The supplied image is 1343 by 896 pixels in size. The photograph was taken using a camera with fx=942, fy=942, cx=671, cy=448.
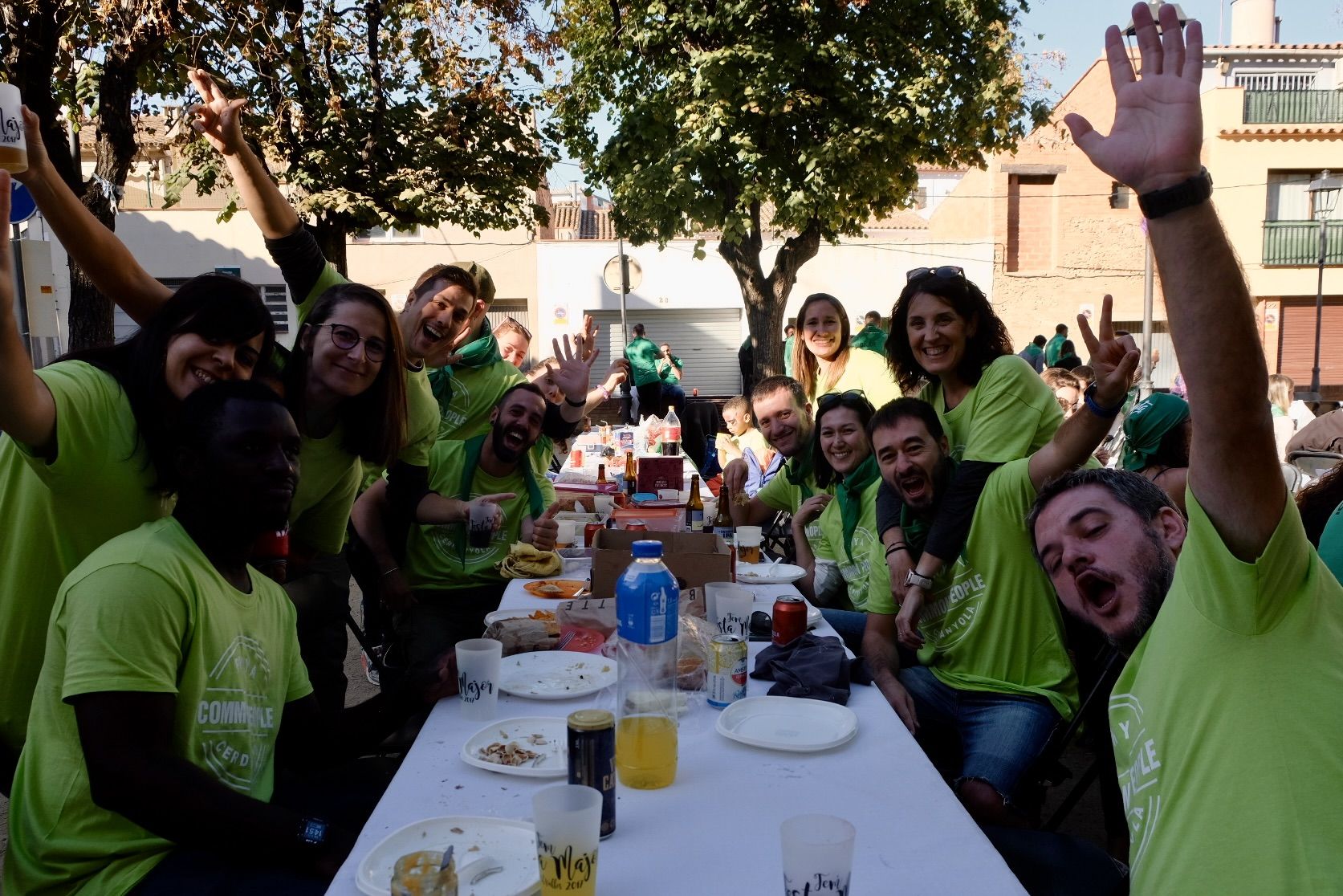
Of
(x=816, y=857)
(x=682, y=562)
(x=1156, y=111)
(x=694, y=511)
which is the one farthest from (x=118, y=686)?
(x=694, y=511)

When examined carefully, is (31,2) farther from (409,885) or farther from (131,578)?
(409,885)

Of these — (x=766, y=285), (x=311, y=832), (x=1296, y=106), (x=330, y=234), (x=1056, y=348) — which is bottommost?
(x=311, y=832)

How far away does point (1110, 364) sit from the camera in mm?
2797

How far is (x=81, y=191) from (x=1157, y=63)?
7413 millimetres

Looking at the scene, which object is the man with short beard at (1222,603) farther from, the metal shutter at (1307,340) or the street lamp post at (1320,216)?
the metal shutter at (1307,340)

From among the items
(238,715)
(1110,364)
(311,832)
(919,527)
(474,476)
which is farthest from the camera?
(474,476)

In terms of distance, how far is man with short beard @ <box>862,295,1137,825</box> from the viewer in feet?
9.05

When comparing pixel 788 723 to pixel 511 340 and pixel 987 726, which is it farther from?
pixel 511 340

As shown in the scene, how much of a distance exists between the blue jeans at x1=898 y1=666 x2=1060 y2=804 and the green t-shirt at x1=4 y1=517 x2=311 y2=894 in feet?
6.42

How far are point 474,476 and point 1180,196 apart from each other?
10.9 feet

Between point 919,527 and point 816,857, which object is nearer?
point 816,857

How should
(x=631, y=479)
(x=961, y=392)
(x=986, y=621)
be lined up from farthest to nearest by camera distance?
(x=631, y=479)
(x=961, y=392)
(x=986, y=621)

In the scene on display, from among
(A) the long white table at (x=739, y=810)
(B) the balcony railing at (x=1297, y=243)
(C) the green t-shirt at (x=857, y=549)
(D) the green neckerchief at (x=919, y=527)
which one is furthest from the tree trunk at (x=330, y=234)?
(B) the balcony railing at (x=1297, y=243)

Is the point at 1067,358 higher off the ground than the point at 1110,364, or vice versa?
the point at 1067,358
